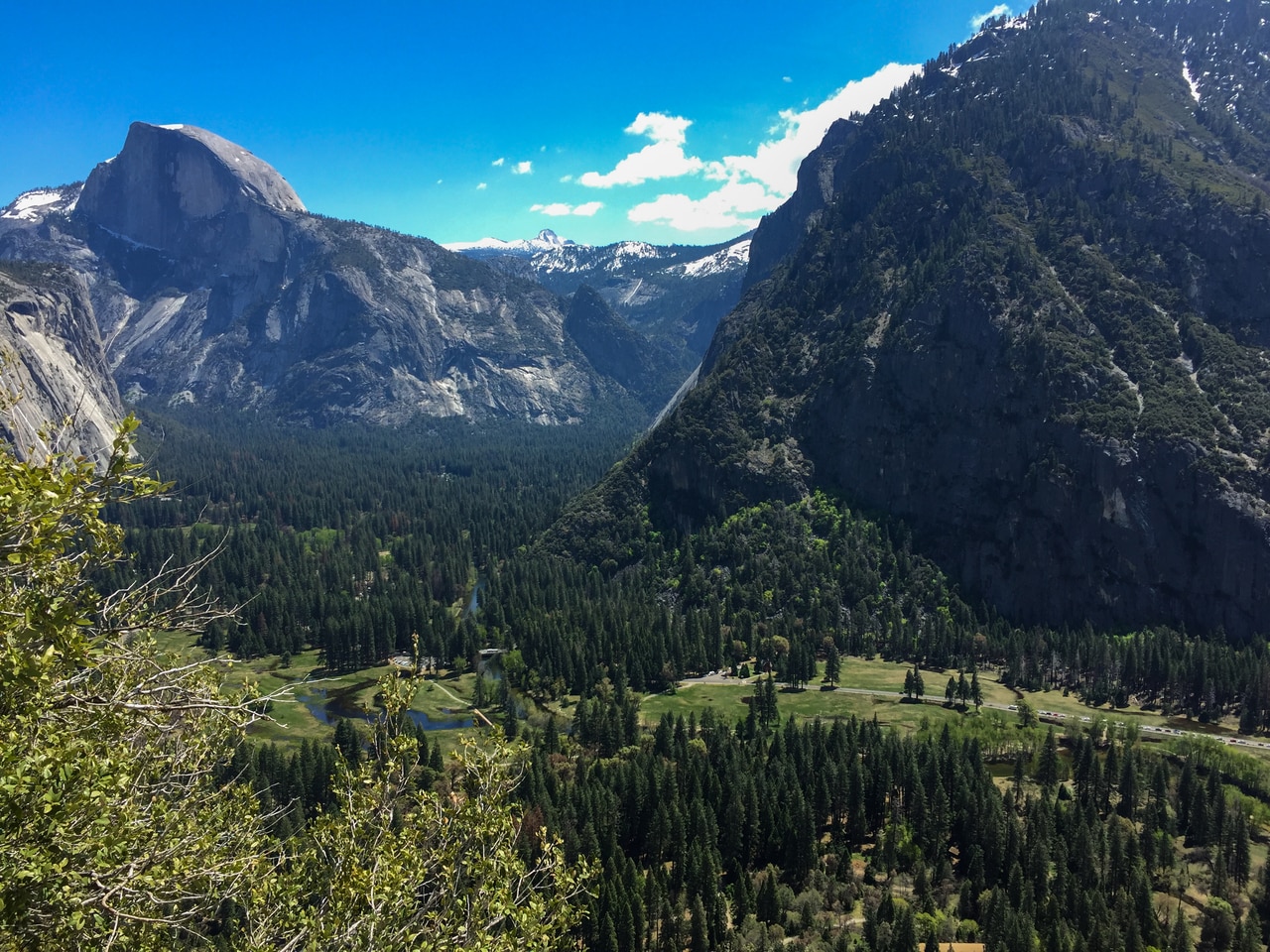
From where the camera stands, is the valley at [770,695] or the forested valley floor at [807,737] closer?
the valley at [770,695]

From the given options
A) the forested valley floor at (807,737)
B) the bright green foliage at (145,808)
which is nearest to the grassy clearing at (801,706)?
the forested valley floor at (807,737)

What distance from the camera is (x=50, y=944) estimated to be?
49.0 ft

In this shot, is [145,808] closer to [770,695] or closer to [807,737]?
[807,737]

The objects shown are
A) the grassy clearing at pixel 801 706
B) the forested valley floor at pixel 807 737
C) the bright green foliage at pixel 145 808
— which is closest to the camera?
the bright green foliage at pixel 145 808

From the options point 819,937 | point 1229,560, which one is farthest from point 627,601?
point 1229,560

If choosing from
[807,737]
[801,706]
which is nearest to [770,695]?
[801,706]

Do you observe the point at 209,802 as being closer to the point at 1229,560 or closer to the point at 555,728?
the point at 555,728

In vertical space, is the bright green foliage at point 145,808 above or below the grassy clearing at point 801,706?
above

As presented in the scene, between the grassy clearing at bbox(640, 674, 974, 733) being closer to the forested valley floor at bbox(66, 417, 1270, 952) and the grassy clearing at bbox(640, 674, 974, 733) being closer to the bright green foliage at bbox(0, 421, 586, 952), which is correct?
the forested valley floor at bbox(66, 417, 1270, 952)

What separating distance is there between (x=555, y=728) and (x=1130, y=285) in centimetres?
16647

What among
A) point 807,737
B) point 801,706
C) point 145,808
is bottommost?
point 801,706

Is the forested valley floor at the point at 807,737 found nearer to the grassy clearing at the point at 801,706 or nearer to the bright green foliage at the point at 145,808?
the grassy clearing at the point at 801,706

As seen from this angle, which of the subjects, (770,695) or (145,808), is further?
(770,695)

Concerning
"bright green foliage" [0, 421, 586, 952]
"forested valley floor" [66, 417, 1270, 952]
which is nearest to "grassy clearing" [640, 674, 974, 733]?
"forested valley floor" [66, 417, 1270, 952]
